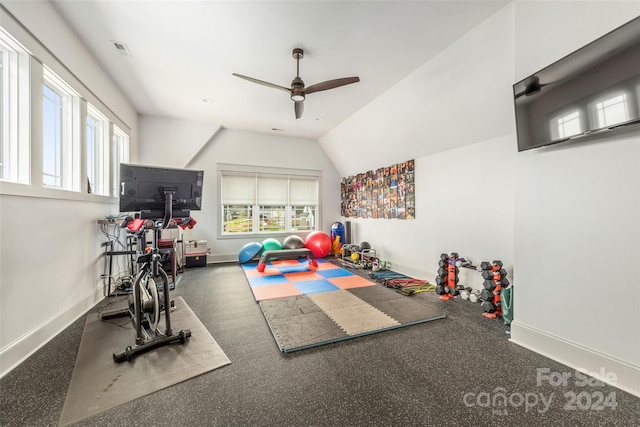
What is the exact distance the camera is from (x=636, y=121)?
1.61m

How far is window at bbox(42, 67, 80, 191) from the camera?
2793mm

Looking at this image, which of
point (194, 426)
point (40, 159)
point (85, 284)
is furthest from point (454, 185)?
point (85, 284)

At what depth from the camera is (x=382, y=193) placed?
18.8 feet

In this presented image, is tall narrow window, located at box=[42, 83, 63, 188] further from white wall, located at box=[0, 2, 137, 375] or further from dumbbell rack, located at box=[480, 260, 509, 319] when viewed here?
dumbbell rack, located at box=[480, 260, 509, 319]

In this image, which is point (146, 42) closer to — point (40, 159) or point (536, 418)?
point (40, 159)

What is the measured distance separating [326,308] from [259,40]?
11.3ft

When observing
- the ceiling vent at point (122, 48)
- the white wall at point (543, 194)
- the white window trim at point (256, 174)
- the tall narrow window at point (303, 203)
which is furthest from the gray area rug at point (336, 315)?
the ceiling vent at point (122, 48)

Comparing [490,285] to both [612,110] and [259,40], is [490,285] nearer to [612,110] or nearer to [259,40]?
[612,110]

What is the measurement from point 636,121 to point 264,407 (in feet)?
10.1

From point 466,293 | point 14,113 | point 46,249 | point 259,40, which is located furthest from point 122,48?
point 466,293

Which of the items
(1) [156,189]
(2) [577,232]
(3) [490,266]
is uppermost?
(1) [156,189]

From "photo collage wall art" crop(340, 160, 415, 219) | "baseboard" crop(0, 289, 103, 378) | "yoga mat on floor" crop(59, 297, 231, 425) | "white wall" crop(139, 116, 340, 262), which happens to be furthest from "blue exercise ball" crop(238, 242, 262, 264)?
"yoga mat on floor" crop(59, 297, 231, 425)

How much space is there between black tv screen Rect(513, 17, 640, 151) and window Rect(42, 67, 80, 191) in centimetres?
484

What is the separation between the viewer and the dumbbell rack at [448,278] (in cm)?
367
